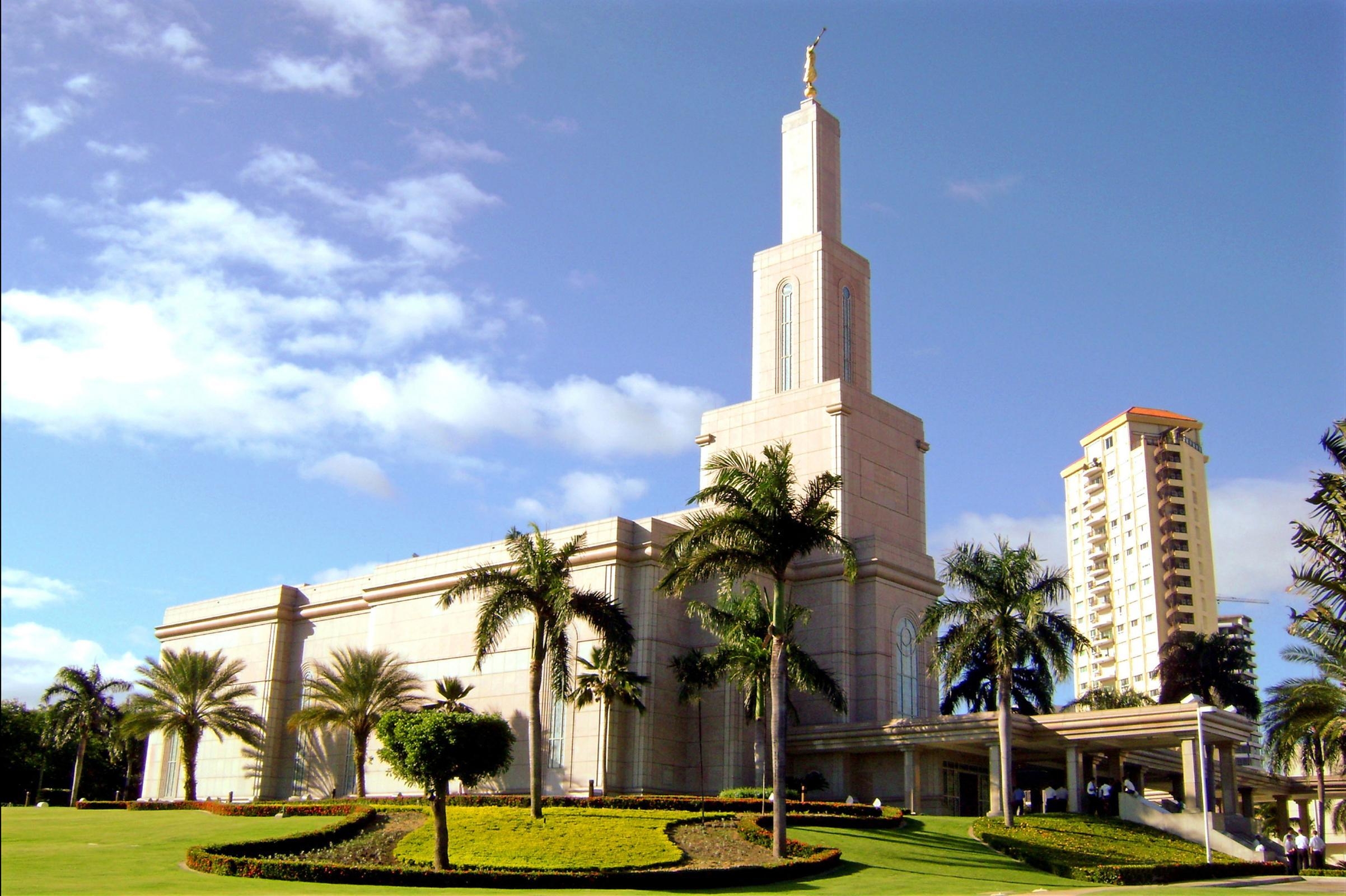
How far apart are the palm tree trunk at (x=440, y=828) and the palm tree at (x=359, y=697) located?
22.5 m

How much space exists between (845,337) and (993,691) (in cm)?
1968

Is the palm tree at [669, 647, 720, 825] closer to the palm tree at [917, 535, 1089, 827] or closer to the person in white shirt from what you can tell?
the palm tree at [917, 535, 1089, 827]

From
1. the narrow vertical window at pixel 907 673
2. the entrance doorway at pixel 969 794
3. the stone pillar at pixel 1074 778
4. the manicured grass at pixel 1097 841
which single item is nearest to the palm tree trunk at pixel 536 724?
the manicured grass at pixel 1097 841

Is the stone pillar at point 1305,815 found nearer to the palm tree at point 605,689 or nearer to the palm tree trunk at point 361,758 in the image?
the palm tree at point 605,689

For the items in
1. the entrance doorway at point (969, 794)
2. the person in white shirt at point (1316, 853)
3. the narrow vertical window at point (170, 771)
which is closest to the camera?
the person in white shirt at point (1316, 853)

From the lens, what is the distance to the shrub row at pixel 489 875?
2522 cm

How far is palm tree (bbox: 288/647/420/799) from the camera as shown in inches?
1956

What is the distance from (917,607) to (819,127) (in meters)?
24.3

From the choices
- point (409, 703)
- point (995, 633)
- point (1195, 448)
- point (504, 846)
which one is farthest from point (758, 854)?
point (1195, 448)

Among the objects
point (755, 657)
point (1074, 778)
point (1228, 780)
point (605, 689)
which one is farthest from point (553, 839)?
point (1228, 780)

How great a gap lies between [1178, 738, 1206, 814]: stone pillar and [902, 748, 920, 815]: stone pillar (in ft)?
27.5

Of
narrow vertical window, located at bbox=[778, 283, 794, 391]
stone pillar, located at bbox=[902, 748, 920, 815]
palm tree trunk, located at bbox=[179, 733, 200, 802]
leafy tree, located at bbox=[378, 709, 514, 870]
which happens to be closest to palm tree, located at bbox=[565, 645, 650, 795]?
stone pillar, located at bbox=[902, 748, 920, 815]

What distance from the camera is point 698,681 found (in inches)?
1695

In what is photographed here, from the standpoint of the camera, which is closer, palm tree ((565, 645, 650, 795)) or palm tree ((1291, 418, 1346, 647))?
palm tree ((1291, 418, 1346, 647))
